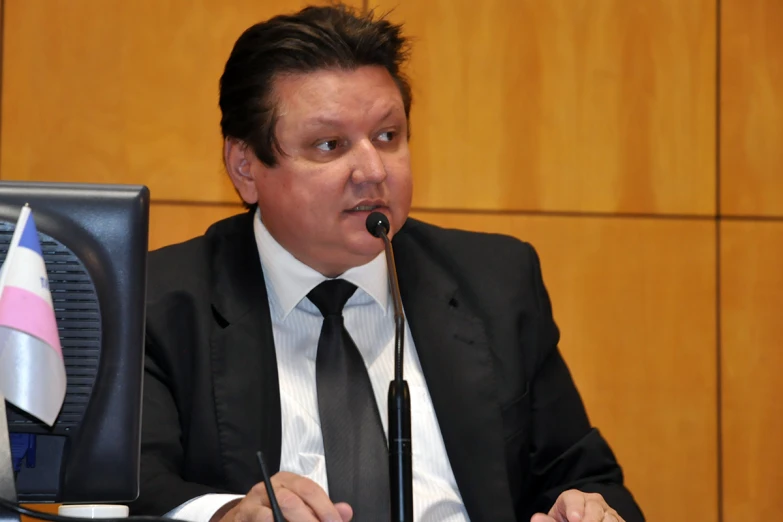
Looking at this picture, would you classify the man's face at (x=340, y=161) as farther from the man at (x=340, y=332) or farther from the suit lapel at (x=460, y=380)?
the suit lapel at (x=460, y=380)

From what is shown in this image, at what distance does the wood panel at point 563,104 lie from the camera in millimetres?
2676

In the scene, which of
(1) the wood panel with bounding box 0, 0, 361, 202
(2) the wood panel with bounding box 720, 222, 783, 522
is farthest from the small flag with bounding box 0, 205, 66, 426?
(2) the wood panel with bounding box 720, 222, 783, 522

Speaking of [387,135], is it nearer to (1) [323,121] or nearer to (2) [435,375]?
(1) [323,121]

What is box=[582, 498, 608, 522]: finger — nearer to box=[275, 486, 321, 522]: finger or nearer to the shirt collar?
box=[275, 486, 321, 522]: finger

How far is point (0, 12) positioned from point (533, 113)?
4.36 ft

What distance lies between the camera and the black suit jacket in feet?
5.68

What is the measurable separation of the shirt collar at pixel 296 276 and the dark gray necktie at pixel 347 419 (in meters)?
0.03

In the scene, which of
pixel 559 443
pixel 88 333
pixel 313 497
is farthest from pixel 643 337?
pixel 88 333

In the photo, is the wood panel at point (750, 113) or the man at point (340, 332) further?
the wood panel at point (750, 113)

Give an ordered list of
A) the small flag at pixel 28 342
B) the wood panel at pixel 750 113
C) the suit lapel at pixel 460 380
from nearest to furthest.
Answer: the small flag at pixel 28 342 → the suit lapel at pixel 460 380 → the wood panel at pixel 750 113

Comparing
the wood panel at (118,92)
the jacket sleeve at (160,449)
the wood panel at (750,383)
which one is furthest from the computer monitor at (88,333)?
the wood panel at (750,383)

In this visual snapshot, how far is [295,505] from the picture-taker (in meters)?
1.27

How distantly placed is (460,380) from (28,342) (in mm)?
964

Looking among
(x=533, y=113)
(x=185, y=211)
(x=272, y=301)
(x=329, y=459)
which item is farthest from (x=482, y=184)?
(x=329, y=459)
